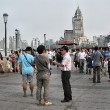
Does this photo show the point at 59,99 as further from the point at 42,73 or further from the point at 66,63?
the point at 42,73

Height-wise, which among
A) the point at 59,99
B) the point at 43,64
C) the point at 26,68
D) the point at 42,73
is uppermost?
the point at 43,64

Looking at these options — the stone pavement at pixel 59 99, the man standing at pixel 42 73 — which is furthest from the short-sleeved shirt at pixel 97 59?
the man standing at pixel 42 73

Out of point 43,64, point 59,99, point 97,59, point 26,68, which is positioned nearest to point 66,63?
point 43,64

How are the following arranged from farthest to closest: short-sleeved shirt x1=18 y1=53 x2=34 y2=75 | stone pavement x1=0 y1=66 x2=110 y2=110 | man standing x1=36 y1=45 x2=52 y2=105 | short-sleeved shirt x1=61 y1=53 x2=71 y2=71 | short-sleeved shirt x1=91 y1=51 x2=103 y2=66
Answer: short-sleeved shirt x1=91 y1=51 x2=103 y2=66 → short-sleeved shirt x1=18 y1=53 x2=34 y2=75 → short-sleeved shirt x1=61 y1=53 x2=71 y2=71 → man standing x1=36 y1=45 x2=52 y2=105 → stone pavement x1=0 y1=66 x2=110 y2=110

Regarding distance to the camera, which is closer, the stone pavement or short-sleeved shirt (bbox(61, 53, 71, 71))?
the stone pavement

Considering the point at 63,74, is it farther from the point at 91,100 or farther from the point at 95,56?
the point at 95,56

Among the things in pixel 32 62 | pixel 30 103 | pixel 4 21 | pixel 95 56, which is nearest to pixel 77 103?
pixel 30 103

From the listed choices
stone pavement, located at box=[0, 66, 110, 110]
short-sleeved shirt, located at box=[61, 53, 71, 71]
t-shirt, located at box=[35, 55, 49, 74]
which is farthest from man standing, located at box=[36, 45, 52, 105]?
short-sleeved shirt, located at box=[61, 53, 71, 71]

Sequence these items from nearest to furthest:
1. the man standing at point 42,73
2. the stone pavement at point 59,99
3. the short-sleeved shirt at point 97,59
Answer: the stone pavement at point 59,99 < the man standing at point 42,73 < the short-sleeved shirt at point 97,59

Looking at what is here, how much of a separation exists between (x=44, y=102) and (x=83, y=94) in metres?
2.77

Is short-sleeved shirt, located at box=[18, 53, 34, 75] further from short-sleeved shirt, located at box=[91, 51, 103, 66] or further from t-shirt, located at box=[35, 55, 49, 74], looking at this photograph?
short-sleeved shirt, located at box=[91, 51, 103, 66]

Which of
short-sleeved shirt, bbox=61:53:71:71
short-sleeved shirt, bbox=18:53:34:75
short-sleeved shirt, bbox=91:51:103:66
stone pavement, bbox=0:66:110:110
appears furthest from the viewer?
short-sleeved shirt, bbox=91:51:103:66

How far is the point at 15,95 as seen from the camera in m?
13.4

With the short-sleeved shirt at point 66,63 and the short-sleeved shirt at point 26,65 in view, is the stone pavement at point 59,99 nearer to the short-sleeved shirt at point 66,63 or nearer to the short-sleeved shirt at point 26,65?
the short-sleeved shirt at point 26,65
